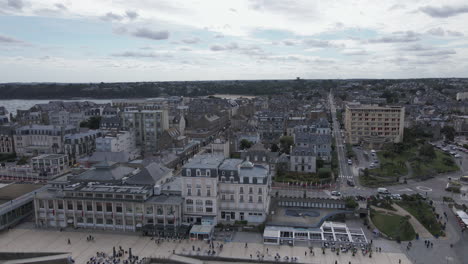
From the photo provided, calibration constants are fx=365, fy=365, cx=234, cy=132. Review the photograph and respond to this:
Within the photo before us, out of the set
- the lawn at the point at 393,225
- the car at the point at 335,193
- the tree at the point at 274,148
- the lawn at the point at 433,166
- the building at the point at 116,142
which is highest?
the building at the point at 116,142

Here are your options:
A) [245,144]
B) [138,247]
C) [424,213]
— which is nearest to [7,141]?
[245,144]

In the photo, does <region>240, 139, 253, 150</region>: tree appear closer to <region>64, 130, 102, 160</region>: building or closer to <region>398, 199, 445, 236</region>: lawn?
<region>64, 130, 102, 160</region>: building

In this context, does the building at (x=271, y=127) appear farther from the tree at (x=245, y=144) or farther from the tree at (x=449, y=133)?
the tree at (x=449, y=133)

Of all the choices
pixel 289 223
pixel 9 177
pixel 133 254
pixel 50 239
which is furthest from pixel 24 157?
pixel 289 223

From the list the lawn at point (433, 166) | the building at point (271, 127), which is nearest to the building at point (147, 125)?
the building at point (271, 127)

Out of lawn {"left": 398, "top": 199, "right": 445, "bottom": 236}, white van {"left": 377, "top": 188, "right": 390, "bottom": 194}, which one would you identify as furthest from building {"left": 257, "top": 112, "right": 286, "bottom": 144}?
lawn {"left": 398, "top": 199, "right": 445, "bottom": 236}

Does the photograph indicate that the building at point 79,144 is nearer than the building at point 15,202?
No
